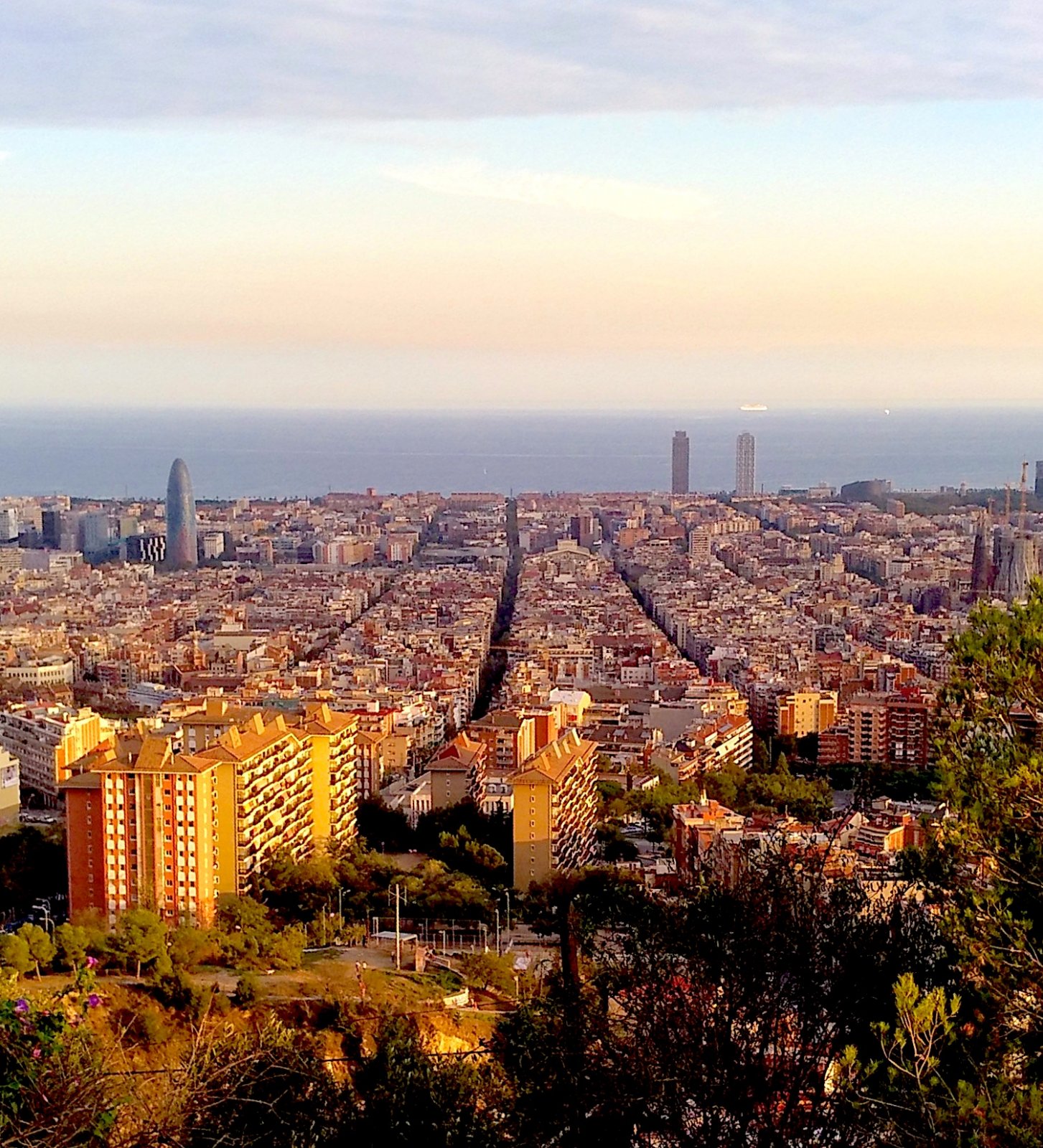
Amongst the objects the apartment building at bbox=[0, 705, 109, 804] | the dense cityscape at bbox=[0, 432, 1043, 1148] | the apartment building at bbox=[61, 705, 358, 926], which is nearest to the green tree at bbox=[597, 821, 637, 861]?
the dense cityscape at bbox=[0, 432, 1043, 1148]

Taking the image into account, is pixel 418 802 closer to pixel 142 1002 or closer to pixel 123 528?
pixel 142 1002

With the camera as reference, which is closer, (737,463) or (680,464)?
(680,464)

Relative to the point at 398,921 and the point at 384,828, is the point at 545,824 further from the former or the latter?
the point at 384,828

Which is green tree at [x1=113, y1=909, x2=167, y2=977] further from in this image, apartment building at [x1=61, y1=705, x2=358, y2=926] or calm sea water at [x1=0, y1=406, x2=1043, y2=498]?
calm sea water at [x1=0, y1=406, x2=1043, y2=498]

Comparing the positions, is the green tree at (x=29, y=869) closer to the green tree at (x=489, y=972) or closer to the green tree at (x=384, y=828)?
the green tree at (x=384, y=828)

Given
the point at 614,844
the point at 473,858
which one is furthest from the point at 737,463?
the point at 473,858

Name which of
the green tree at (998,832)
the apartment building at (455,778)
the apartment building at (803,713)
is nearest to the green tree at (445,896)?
the apartment building at (455,778)
